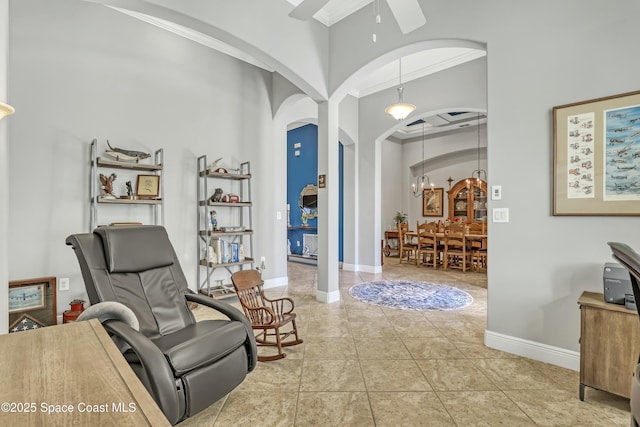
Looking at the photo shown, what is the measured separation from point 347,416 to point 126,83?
160 inches

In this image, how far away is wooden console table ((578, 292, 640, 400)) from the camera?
185 cm

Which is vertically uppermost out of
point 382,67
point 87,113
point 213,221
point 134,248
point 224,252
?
point 382,67

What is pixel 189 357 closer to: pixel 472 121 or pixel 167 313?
pixel 167 313

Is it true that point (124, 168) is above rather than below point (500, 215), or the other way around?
above

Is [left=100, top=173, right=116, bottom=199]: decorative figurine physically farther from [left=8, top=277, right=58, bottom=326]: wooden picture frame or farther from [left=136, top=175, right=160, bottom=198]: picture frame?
[left=8, top=277, right=58, bottom=326]: wooden picture frame

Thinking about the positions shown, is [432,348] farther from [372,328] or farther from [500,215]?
[500,215]

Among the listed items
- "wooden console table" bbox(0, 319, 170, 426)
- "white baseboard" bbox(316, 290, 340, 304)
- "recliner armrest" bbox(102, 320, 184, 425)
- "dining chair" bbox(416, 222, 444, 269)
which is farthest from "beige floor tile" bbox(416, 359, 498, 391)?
"dining chair" bbox(416, 222, 444, 269)

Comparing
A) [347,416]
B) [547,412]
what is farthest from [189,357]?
[547,412]

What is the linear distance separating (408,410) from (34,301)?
350 cm

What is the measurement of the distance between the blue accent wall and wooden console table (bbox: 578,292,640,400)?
Answer: 5.65 metres

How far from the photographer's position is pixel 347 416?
182cm

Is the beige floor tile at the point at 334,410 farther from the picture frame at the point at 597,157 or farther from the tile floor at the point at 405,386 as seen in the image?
the picture frame at the point at 597,157

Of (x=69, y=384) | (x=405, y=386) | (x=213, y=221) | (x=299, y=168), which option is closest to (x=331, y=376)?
(x=405, y=386)

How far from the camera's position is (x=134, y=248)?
7.11 feet
